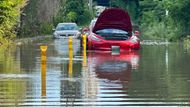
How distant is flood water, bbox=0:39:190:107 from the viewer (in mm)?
12344

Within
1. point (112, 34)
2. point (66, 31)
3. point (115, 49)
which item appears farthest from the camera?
point (66, 31)

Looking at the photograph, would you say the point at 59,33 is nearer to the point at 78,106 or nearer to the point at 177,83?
the point at 177,83

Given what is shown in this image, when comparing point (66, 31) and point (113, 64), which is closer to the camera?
point (113, 64)

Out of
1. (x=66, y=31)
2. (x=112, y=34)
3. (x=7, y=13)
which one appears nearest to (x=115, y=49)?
(x=112, y=34)

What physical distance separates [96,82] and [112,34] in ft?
40.2

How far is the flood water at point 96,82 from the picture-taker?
40.5 feet

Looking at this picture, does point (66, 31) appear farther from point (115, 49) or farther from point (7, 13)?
point (115, 49)

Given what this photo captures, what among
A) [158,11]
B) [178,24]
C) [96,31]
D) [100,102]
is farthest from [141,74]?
[158,11]

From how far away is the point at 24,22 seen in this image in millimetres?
43344

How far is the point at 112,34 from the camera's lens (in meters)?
27.4

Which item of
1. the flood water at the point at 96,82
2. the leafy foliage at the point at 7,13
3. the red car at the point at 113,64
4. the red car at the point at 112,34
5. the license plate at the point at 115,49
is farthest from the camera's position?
the red car at the point at 112,34

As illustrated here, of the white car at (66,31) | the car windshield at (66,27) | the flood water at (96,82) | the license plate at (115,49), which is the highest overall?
the flood water at (96,82)

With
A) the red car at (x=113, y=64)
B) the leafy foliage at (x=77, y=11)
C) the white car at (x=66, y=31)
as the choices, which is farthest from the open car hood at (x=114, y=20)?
the leafy foliage at (x=77, y=11)

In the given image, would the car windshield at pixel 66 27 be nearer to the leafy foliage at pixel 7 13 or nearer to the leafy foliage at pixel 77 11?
the leafy foliage at pixel 7 13
